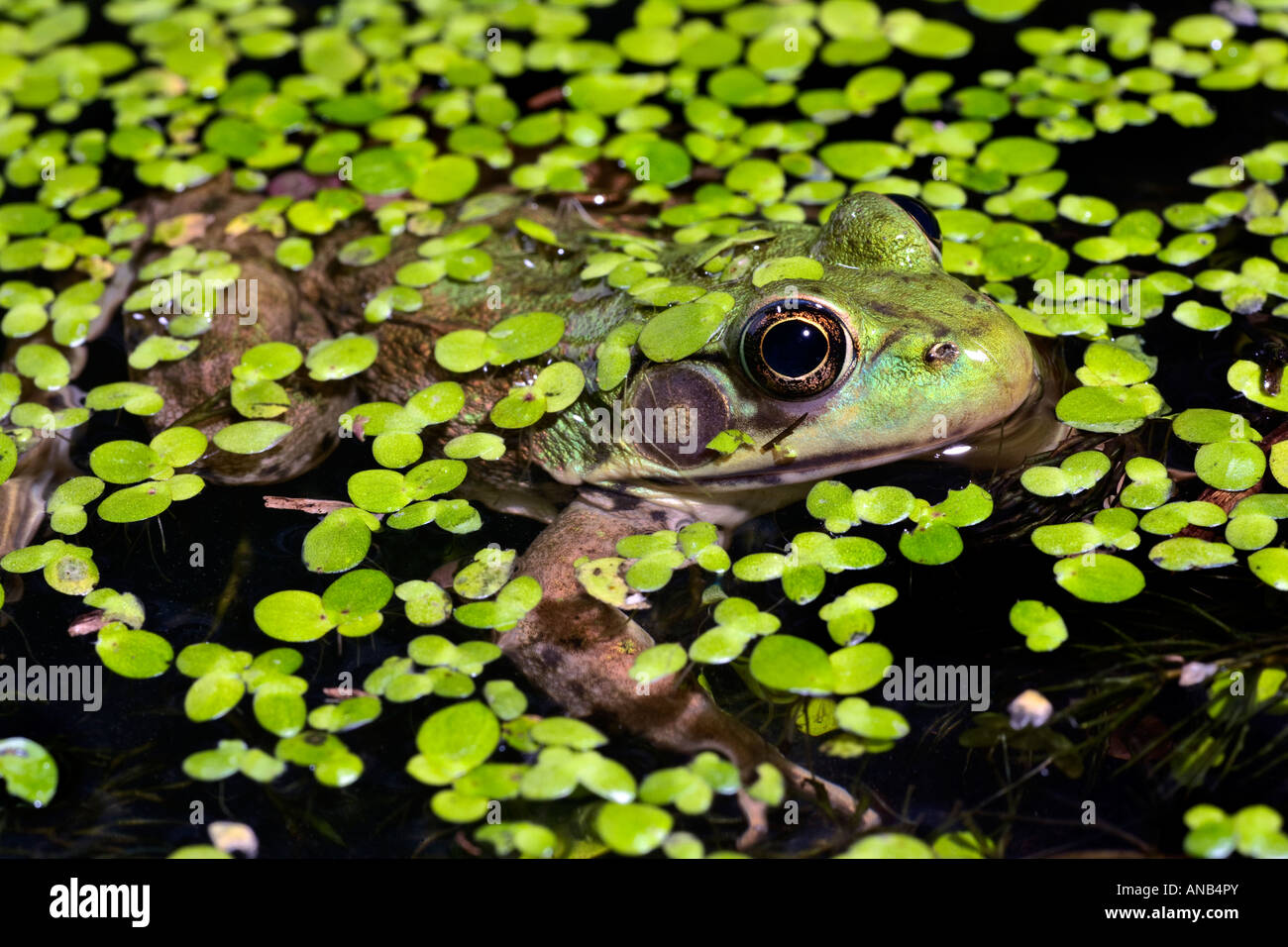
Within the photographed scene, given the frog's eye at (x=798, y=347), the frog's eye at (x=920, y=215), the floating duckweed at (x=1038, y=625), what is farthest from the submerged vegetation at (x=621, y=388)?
the frog's eye at (x=920, y=215)

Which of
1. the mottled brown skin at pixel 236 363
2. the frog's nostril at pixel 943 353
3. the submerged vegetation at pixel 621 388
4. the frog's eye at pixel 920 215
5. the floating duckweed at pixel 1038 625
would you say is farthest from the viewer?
the mottled brown skin at pixel 236 363

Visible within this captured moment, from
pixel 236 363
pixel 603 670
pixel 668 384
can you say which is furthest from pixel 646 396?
pixel 236 363

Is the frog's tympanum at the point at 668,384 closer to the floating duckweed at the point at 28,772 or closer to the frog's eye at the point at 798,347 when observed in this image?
the frog's eye at the point at 798,347

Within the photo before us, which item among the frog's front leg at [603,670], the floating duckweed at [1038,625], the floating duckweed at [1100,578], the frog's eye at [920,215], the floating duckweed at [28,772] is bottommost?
the floating duckweed at [28,772]

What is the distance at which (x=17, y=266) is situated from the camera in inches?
185

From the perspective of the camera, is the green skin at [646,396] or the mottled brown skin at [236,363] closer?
the green skin at [646,396]

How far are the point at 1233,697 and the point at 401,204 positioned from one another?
11.9ft

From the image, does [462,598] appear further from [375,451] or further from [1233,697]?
[1233,697]

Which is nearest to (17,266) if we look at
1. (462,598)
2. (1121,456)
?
(462,598)

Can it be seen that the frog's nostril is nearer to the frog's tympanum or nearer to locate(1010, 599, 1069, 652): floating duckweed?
the frog's tympanum

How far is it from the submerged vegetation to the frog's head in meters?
0.09

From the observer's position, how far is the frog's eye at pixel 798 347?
319 centimetres

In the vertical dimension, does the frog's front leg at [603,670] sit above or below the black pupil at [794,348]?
below

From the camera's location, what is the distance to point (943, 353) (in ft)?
10.3
